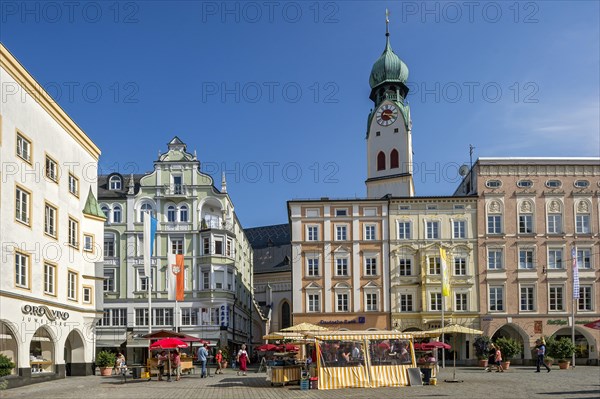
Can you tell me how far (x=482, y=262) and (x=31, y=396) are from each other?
44.0 metres

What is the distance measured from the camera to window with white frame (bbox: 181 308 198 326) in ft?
218

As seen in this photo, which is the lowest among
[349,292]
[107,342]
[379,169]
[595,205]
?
[107,342]

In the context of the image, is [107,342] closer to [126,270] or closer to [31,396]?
[126,270]

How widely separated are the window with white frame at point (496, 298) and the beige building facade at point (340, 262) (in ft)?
28.2

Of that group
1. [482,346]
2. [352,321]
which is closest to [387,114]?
[352,321]

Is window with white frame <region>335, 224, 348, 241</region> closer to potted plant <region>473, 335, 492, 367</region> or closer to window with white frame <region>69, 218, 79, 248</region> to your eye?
potted plant <region>473, 335, 492, 367</region>

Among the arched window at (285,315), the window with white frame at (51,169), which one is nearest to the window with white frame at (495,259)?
the window with white frame at (51,169)

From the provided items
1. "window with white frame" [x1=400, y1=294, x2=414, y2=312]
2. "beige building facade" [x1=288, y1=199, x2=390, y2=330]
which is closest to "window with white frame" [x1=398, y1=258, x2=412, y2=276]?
"beige building facade" [x1=288, y1=199, x2=390, y2=330]

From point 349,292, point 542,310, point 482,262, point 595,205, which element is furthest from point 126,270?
point 595,205

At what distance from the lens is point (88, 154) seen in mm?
48844

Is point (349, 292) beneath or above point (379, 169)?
beneath

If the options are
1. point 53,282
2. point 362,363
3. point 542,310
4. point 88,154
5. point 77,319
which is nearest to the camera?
point 362,363

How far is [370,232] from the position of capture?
6594cm

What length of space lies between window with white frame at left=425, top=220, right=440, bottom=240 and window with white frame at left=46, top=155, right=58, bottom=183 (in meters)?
34.1
